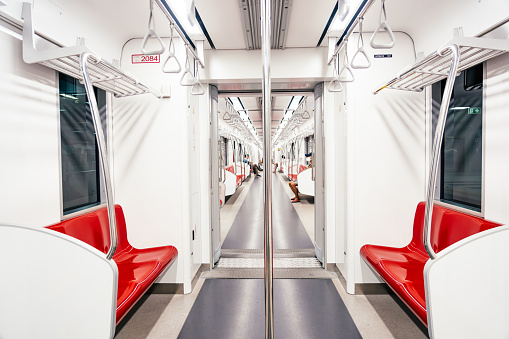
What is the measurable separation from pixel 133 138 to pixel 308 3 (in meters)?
2.32

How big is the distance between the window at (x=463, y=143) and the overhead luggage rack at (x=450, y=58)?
10.1 inches

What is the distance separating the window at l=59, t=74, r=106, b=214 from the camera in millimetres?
2312

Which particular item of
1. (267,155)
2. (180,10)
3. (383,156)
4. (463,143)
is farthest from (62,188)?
(463,143)

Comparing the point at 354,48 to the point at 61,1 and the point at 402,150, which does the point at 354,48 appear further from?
the point at 61,1

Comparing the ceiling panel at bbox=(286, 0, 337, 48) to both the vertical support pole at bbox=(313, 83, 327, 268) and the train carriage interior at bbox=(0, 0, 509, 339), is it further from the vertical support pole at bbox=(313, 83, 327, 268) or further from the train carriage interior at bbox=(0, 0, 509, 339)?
the vertical support pole at bbox=(313, 83, 327, 268)

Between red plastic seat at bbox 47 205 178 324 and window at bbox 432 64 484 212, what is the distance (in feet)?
9.53

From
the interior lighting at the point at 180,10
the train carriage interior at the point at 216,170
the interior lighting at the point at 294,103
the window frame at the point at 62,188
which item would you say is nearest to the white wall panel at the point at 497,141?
the train carriage interior at the point at 216,170

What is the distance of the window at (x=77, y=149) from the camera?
231 cm

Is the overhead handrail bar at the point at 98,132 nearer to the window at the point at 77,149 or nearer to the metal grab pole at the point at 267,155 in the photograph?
the metal grab pole at the point at 267,155

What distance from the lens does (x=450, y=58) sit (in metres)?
2.01

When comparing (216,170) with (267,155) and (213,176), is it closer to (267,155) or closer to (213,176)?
(213,176)

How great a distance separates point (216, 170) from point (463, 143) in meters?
2.85

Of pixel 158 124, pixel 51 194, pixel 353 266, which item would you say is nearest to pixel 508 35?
pixel 353 266

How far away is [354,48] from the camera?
279cm
